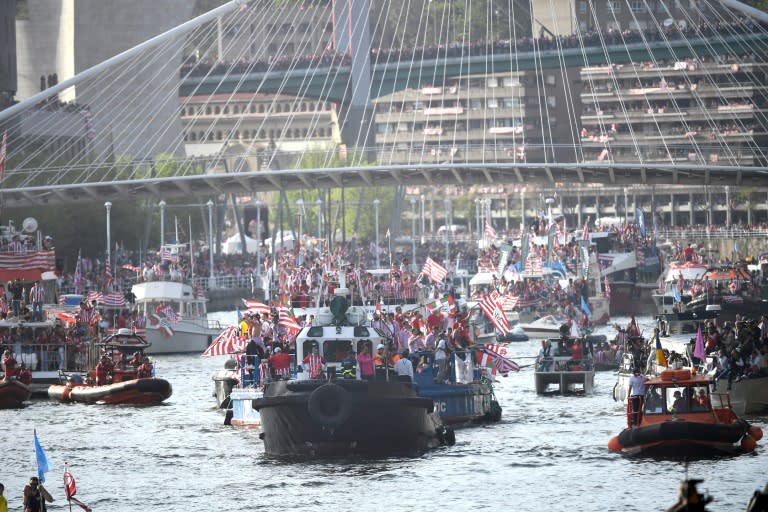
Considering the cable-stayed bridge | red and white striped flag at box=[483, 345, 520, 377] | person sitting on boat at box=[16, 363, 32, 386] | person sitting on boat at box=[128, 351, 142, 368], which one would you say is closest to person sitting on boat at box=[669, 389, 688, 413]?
red and white striped flag at box=[483, 345, 520, 377]

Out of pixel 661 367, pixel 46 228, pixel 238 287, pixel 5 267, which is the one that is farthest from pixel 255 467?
pixel 238 287

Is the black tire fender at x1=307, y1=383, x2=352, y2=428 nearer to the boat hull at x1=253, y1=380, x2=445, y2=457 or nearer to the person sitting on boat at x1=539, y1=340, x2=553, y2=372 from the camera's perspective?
the boat hull at x1=253, y1=380, x2=445, y2=457

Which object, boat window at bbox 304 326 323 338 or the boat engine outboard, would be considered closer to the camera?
boat window at bbox 304 326 323 338

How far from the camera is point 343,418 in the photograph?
46438 mm

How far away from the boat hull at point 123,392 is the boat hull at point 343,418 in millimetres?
16914

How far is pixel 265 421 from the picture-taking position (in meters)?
48.4

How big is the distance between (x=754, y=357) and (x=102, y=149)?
110028mm

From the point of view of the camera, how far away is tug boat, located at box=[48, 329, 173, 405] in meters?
64.6

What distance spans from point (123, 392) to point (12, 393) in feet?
11.5

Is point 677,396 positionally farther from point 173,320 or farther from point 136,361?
point 173,320

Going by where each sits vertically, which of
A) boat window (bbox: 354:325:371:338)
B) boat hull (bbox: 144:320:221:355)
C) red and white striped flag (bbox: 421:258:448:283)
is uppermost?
red and white striped flag (bbox: 421:258:448:283)

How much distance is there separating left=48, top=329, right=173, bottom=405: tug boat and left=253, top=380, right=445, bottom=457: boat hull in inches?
667

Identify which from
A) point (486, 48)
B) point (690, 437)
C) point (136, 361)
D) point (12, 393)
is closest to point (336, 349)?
point (690, 437)

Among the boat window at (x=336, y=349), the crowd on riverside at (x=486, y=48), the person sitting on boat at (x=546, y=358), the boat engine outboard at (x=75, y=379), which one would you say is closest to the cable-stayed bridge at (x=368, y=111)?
the crowd on riverside at (x=486, y=48)
